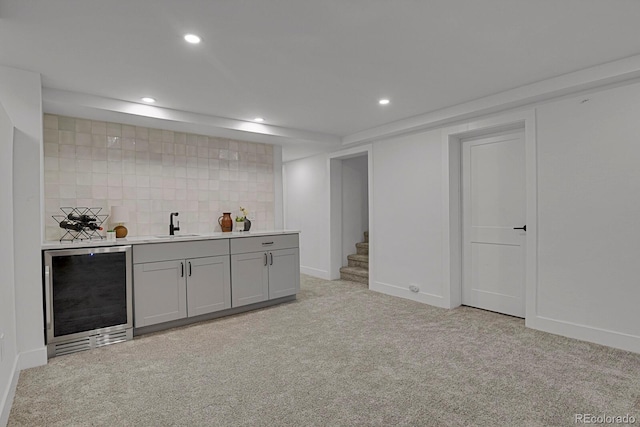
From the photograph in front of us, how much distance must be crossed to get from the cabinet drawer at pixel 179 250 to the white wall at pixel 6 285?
3.19 ft

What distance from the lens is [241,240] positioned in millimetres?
4090

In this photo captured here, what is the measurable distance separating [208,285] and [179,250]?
0.51 meters

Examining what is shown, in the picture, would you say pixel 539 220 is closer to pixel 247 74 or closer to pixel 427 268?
pixel 427 268

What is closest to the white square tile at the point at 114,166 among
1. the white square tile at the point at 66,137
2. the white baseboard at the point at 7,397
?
the white square tile at the point at 66,137

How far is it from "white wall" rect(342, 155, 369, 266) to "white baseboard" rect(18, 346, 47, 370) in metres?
4.24

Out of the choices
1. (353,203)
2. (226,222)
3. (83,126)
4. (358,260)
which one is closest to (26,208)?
(83,126)

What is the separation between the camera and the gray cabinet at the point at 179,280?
3.38 m

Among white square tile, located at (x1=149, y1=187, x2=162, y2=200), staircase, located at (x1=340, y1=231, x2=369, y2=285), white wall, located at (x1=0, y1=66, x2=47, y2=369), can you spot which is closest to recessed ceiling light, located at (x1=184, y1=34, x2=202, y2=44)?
white wall, located at (x1=0, y1=66, x2=47, y2=369)

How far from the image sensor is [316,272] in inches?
247

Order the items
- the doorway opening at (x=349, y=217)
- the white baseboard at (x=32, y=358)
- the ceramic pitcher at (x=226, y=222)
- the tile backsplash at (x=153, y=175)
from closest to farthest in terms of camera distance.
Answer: the white baseboard at (x=32, y=358)
the tile backsplash at (x=153, y=175)
the ceramic pitcher at (x=226, y=222)
the doorway opening at (x=349, y=217)

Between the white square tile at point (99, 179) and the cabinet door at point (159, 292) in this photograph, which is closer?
the cabinet door at point (159, 292)

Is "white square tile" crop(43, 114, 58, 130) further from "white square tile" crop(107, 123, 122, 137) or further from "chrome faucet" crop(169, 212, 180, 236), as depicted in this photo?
"chrome faucet" crop(169, 212, 180, 236)

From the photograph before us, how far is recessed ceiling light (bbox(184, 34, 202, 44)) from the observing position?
228 cm

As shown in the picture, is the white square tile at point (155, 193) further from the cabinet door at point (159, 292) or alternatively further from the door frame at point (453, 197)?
the door frame at point (453, 197)
